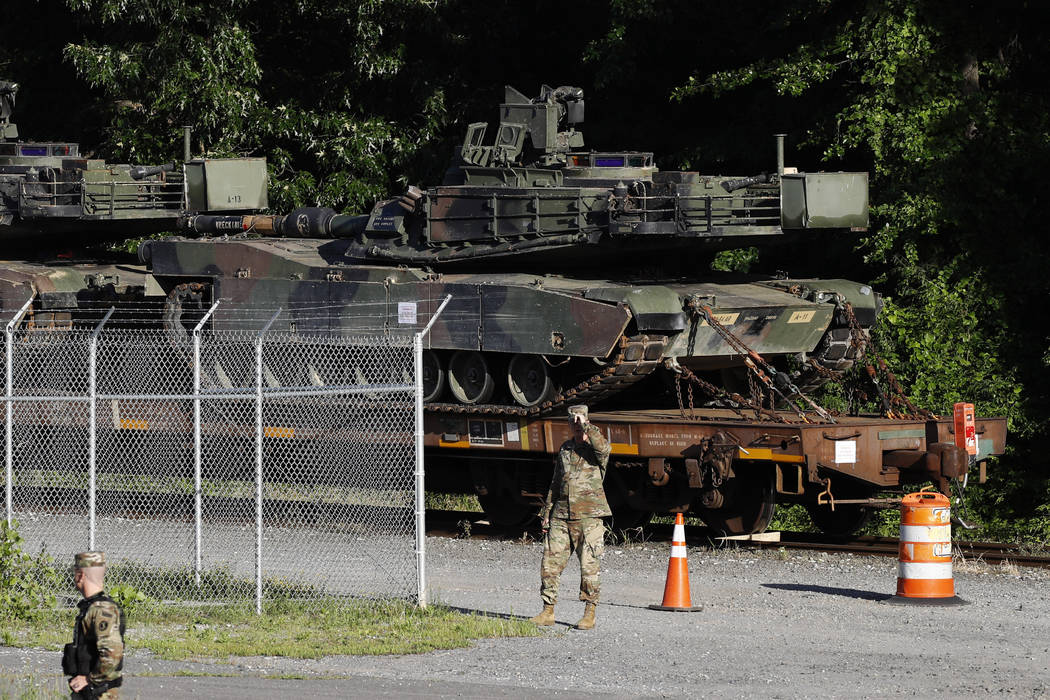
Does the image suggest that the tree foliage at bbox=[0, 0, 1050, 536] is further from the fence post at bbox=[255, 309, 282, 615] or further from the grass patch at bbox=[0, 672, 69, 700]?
the grass patch at bbox=[0, 672, 69, 700]

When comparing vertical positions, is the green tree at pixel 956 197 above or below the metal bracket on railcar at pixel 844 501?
above

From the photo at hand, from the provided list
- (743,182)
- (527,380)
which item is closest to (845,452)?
(743,182)

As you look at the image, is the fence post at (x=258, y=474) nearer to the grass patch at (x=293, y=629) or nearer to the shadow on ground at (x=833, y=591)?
the grass patch at (x=293, y=629)

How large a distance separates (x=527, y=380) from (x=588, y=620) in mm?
6263

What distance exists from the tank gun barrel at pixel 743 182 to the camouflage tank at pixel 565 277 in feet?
0.11

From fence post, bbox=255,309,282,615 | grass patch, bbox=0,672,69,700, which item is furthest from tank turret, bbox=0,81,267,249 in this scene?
grass patch, bbox=0,672,69,700

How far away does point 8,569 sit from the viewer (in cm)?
1287

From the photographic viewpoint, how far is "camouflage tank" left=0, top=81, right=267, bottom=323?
73.6 ft

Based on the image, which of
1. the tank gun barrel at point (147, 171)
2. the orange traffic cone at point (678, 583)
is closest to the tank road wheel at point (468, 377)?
the orange traffic cone at point (678, 583)

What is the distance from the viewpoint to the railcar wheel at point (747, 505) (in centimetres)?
1817

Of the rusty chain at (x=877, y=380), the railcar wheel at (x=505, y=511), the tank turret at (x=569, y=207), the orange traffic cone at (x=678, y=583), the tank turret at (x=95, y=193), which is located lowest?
the orange traffic cone at (x=678, y=583)

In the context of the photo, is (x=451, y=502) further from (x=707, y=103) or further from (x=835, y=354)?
(x=707, y=103)

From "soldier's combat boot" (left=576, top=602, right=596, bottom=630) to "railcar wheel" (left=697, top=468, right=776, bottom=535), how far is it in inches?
224

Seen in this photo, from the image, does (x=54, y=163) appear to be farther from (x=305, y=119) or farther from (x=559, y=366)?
(x=559, y=366)
